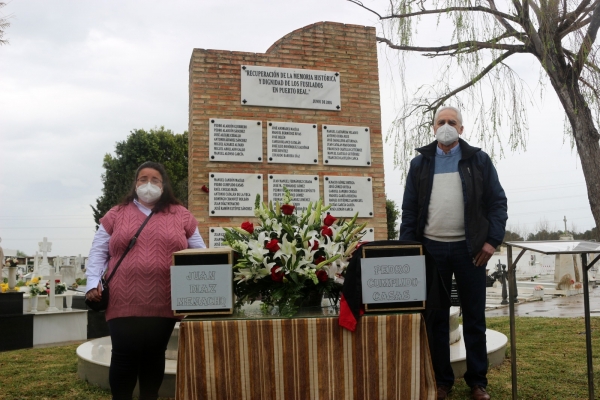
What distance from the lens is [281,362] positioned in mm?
2613

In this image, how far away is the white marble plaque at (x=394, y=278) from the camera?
270cm

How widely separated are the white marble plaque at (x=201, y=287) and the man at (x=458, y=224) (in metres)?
1.50

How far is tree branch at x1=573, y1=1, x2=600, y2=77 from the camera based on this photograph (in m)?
7.16

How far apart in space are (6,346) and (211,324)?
7155 mm

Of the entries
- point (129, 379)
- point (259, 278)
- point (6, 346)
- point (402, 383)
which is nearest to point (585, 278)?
point (402, 383)

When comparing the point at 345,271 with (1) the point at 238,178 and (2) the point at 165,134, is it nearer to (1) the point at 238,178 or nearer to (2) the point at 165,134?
(1) the point at 238,178

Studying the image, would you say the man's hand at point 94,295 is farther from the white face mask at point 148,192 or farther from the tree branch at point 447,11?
the tree branch at point 447,11

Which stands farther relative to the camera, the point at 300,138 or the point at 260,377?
the point at 300,138

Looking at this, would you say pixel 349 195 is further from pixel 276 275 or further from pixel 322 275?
pixel 276 275

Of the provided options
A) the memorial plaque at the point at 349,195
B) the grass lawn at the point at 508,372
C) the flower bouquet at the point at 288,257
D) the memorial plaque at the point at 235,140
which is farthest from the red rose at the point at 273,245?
the memorial plaque at the point at 349,195

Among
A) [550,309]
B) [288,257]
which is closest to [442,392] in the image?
[288,257]

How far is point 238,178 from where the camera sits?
19.9 feet

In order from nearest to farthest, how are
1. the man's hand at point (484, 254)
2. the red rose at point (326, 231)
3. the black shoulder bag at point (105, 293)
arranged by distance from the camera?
the red rose at point (326, 231), the black shoulder bag at point (105, 293), the man's hand at point (484, 254)

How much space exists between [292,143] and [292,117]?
0.31m
